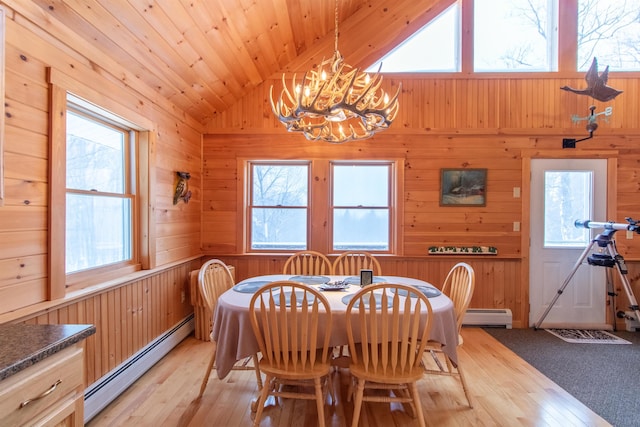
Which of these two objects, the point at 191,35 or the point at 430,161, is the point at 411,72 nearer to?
the point at 430,161

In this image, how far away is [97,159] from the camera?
7.80 ft

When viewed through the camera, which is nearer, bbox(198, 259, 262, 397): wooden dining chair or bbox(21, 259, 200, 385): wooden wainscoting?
bbox(21, 259, 200, 385): wooden wainscoting

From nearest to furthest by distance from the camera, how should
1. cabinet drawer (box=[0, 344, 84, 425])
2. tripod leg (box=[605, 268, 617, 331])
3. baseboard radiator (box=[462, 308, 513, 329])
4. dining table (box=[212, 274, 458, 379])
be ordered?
cabinet drawer (box=[0, 344, 84, 425]) → dining table (box=[212, 274, 458, 379]) → tripod leg (box=[605, 268, 617, 331]) → baseboard radiator (box=[462, 308, 513, 329])

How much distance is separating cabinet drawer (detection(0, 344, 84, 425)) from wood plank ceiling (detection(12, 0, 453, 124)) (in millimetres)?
1678

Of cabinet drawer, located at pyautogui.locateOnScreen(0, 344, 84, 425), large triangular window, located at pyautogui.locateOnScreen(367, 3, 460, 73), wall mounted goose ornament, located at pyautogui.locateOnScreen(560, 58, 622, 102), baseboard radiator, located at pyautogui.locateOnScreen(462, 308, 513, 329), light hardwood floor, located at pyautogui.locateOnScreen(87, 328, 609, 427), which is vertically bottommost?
light hardwood floor, located at pyautogui.locateOnScreen(87, 328, 609, 427)

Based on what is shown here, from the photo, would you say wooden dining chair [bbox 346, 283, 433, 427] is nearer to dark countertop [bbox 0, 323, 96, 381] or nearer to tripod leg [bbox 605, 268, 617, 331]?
dark countertop [bbox 0, 323, 96, 381]

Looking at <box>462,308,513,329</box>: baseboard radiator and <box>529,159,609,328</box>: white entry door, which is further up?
<box>529,159,609,328</box>: white entry door

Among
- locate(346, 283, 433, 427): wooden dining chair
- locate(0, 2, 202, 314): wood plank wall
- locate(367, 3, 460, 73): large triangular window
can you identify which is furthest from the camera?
locate(367, 3, 460, 73): large triangular window

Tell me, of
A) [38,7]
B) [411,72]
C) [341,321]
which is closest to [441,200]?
[411,72]

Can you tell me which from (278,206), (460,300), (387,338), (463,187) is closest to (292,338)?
(387,338)

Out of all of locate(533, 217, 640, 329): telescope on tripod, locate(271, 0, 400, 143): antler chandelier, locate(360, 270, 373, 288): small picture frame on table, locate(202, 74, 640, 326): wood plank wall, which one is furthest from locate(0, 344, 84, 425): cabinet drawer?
locate(533, 217, 640, 329): telescope on tripod

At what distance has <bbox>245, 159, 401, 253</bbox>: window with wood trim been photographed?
3943 millimetres

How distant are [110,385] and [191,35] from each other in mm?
→ 2618

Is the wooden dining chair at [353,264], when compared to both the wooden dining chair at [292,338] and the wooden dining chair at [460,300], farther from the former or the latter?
the wooden dining chair at [292,338]
